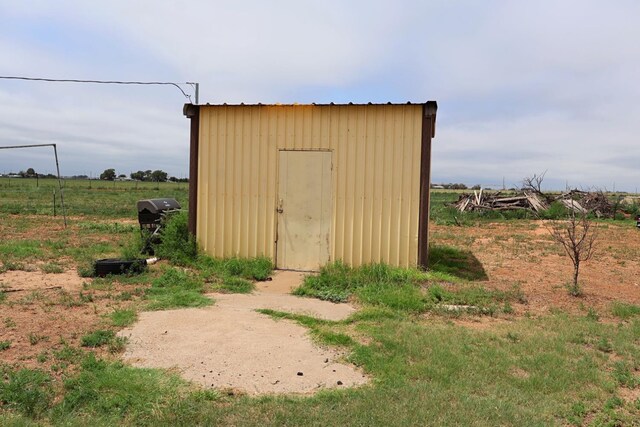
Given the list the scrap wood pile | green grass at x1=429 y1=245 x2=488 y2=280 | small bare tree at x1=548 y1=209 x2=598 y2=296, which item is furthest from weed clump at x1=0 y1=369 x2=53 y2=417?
the scrap wood pile

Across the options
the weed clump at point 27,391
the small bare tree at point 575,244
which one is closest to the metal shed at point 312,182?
the small bare tree at point 575,244

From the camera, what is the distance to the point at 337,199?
340 inches

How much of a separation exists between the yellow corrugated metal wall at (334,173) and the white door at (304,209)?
0.13 meters

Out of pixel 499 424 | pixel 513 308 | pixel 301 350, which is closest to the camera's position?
pixel 499 424

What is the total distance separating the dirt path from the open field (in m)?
0.18

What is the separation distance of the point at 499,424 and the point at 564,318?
3516 mm

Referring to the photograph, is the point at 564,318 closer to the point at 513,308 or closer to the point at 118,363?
the point at 513,308

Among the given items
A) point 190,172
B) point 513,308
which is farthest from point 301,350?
point 190,172

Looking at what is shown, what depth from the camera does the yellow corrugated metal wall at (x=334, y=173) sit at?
8.41m

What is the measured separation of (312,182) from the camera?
8.68 m

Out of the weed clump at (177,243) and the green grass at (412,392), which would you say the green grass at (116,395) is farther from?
the weed clump at (177,243)

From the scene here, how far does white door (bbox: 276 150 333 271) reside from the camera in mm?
8656

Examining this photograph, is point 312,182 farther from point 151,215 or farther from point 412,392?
point 412,392

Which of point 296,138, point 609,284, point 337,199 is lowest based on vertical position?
point 609,284
